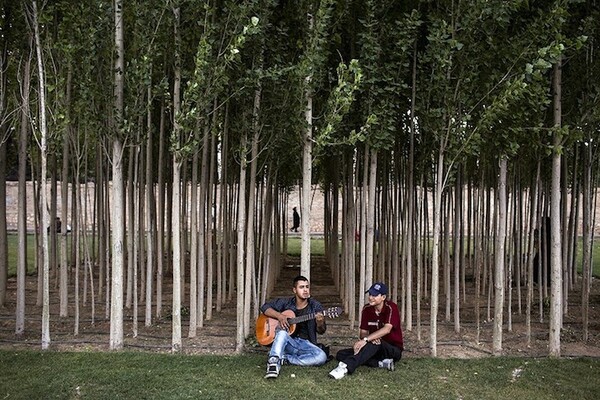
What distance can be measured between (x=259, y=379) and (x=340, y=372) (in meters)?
0.79

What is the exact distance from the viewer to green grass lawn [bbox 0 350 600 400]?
5258 millimetres

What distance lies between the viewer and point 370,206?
721 cm

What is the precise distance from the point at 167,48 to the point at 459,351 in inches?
201

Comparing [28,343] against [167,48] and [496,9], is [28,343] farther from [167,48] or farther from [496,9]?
[496,9]

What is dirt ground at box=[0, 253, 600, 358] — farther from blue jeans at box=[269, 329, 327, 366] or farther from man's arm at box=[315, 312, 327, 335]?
man's arm at box=[315, 312, 327, 335]

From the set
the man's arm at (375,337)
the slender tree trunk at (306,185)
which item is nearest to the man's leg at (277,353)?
the man's arm at (375,337)

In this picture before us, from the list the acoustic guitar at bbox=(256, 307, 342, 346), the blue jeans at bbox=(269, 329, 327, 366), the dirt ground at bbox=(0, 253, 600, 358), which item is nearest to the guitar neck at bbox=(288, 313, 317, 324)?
the acoustic guitar at bbox=(256, 307, 342, 346)

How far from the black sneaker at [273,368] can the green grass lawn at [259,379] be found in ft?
0.19

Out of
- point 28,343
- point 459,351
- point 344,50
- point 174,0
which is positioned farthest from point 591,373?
point 28,343

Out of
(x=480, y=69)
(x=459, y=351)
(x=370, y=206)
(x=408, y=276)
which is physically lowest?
(x=459, y=351)

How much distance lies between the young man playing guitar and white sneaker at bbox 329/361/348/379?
1.34ft

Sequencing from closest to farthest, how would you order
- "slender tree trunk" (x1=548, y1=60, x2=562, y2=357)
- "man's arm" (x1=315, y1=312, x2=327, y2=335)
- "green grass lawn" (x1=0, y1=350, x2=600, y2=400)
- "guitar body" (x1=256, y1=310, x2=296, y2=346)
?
"green grass lawn" (x1=0, y1=350, x2=600, y2=400)
"man's arm" (x1=315, y1=312, x2=327, y2=335)
"guitar body" (x1=256, y1=310, x2=296, y2=346)
"slender tree trunk" (x1=548, y1=60, x2=562, y2=357)

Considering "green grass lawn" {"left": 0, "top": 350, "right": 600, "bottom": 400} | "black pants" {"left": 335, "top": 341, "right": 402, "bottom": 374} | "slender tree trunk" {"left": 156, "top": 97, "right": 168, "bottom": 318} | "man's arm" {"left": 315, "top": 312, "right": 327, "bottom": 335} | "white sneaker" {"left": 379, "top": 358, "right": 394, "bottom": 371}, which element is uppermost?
"slender tree trunk" {"left": 156, "top": 97, "right": 168, "bottom": 318}

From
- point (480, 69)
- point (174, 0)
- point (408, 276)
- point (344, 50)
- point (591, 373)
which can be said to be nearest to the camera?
point (591, 373)
